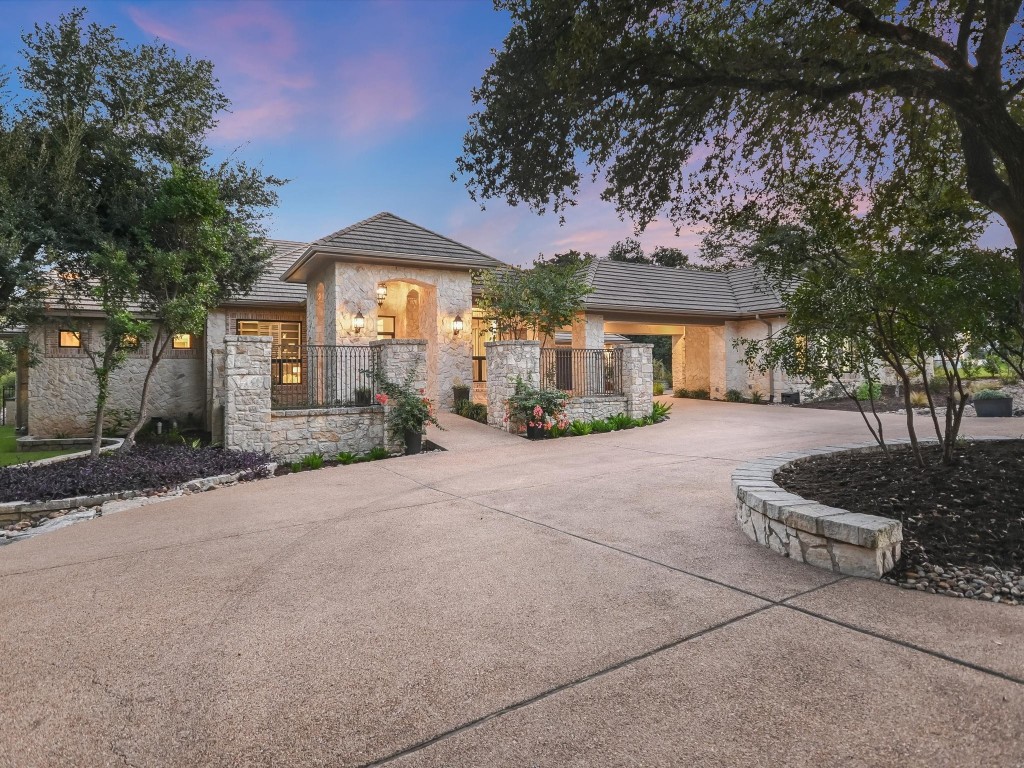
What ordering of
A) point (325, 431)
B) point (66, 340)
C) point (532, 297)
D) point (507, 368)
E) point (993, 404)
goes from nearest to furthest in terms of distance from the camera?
1. point (325, 431)
2. point (507, 368)
3. point (993, 404)
4. point (532, 297)
5. point (66, 340)

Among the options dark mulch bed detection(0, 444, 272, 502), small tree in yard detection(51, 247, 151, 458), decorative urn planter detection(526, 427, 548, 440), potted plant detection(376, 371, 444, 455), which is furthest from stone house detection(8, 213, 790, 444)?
decorative urn planter detection(526, 427, 548, 440)

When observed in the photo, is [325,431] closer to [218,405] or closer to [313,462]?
[313,462]

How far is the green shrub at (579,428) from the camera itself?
464 inches

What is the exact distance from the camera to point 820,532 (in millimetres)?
3678

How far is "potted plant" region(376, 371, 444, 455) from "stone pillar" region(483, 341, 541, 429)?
6.99ft

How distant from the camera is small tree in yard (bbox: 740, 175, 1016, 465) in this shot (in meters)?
4.38

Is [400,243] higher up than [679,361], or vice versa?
[400,243]

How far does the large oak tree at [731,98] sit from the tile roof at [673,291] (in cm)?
996

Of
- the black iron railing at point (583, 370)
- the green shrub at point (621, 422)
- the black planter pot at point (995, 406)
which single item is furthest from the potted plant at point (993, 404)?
the black iron railing at point (583, 370)

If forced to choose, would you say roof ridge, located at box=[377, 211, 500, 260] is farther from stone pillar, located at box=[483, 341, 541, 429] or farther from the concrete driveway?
the concrete driveway

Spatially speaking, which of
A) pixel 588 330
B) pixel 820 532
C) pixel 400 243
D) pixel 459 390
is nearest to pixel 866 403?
pixel 588 330

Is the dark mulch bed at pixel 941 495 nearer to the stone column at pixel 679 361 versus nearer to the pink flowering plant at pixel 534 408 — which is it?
the pink flowering plant at pixel 534 408

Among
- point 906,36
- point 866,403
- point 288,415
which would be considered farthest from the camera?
point 866,403

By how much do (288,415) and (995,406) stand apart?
625 inches
